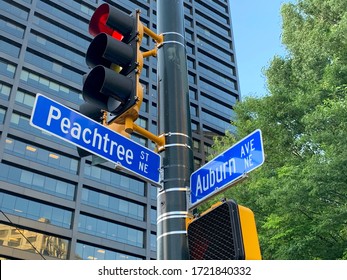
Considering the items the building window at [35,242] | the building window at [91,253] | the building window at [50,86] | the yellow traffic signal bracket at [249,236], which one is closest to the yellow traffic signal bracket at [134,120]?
the yellow traffic signal bracket at [249,236]

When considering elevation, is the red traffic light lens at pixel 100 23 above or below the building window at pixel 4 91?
below

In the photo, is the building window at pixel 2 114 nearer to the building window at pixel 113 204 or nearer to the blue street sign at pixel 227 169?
the building window at pixel 113 204

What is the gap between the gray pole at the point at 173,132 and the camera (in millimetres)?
3368

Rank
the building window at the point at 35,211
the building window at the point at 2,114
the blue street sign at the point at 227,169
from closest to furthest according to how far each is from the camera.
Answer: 1. the blue street sign at the point at 227,169
2. the building window at the point at 35,211
3. the building window at the point at 2,114

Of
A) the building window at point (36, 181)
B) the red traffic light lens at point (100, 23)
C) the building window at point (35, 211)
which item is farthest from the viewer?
the building window at point (36, 181)

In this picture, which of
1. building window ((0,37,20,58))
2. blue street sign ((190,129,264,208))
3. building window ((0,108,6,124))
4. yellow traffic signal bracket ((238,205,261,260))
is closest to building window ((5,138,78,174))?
building window ((0,108,6,124))

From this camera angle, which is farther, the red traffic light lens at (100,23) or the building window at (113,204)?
the building window at (113,204)

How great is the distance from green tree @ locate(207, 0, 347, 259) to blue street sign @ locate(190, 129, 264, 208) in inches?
255

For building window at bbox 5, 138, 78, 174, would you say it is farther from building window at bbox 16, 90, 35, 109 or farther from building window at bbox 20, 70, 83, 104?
building window at bbox 20, 70, 83, 104

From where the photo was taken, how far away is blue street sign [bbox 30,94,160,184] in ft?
11.0

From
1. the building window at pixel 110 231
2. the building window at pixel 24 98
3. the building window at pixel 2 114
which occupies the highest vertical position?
the building window at pixel 24 98

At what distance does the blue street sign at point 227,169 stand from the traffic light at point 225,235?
36 cm

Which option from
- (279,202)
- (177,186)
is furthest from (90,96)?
(279,202)

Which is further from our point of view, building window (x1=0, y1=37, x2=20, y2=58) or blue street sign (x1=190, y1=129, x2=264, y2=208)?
building window (x1=0, y1=37, x2=20, y2=58)
